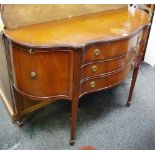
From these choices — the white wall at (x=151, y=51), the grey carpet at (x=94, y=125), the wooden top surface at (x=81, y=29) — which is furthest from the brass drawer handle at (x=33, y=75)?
the white wall at (x=151, y=51)

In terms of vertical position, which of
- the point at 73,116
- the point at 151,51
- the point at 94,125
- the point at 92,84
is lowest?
the point at 94,125

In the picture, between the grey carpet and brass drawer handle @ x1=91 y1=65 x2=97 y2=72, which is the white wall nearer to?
the grey carpet

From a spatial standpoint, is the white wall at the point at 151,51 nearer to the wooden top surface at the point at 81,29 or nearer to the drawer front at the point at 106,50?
the wooden top surface at the point at 81,29

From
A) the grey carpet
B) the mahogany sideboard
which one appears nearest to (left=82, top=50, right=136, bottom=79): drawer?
the mahogany sideboard

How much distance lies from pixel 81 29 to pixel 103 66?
25 cm

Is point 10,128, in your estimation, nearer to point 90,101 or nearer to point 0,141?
point 0,141

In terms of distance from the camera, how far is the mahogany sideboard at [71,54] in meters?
1.14

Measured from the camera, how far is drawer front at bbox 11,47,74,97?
1151mm

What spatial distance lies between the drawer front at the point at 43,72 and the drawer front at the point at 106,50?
109mm

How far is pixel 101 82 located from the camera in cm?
137

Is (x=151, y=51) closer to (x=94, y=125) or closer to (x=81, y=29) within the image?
(x=94, y=125)

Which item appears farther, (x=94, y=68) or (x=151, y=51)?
(x=151, y=51)

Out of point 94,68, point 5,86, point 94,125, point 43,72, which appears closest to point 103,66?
point 94,68

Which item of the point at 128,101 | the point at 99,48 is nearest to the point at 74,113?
the point at 99,48
